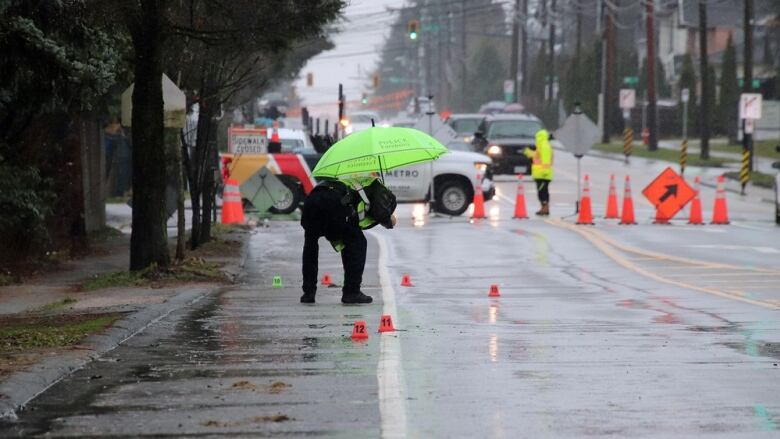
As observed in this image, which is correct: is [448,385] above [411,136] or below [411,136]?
below

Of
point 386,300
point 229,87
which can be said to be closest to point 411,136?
point 386,300

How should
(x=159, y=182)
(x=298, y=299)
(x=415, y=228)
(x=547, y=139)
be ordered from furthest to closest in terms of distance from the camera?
(x=547, y=139) → (x=415, y=228) → (x=159, y=182) → (x=298, y=299)

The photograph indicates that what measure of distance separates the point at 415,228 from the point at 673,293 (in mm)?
12495

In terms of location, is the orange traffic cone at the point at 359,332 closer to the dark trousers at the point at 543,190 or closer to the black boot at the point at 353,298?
the black boot at the point at 353,298

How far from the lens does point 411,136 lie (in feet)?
48.6

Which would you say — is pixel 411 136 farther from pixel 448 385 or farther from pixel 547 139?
pixel 547 139

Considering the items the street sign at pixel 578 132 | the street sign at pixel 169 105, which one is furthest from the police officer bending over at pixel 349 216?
the street sign at pixel 578 132

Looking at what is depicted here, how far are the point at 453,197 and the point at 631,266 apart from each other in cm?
1180

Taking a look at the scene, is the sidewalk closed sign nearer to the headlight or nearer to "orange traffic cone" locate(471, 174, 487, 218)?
"orange traffic cone" locate(471, 174, 487, 218)

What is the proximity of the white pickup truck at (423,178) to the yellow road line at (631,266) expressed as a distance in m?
2.43

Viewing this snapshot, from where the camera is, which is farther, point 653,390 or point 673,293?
point 673,293

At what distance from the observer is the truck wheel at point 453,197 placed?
3209 centimetres

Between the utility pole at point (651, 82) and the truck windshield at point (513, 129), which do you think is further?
the utility pole at point (651, 82)

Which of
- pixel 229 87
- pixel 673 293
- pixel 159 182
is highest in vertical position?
pixel 229 87
